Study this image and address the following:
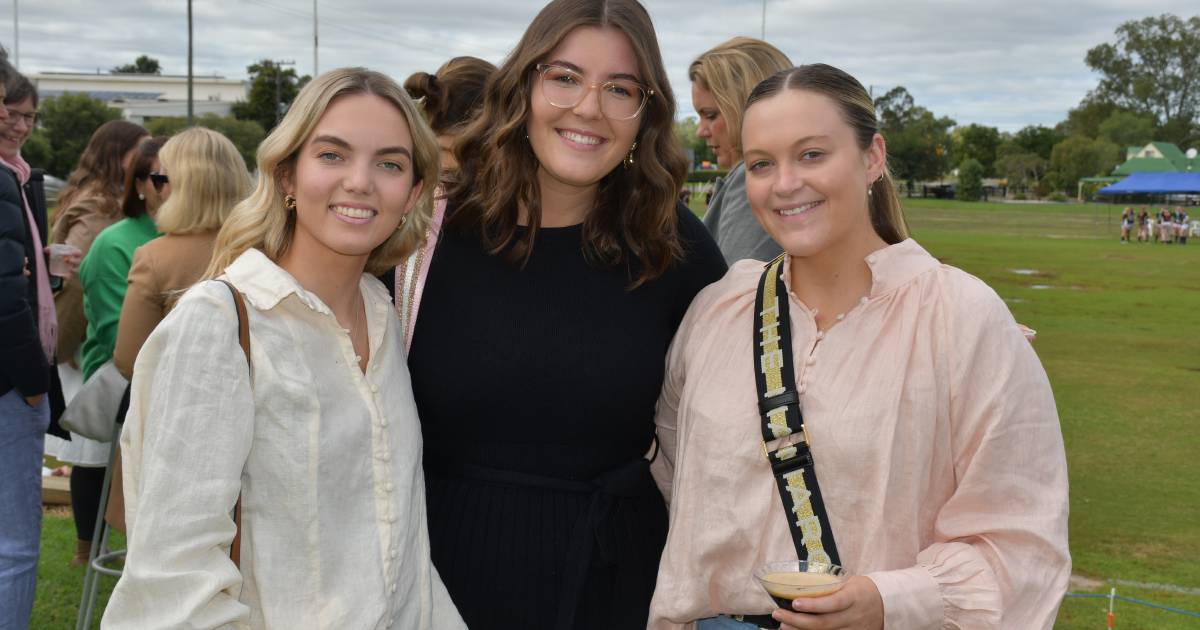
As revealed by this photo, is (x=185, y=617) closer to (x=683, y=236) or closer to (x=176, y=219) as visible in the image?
(x=683, y=236)

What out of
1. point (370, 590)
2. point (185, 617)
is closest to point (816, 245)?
point (370, 590)

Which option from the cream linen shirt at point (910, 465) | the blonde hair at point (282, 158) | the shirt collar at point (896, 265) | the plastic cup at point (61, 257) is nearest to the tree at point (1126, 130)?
the plastic cup at point (61, 257)

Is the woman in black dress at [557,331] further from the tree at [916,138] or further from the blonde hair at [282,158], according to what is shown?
the tree at [916,138]

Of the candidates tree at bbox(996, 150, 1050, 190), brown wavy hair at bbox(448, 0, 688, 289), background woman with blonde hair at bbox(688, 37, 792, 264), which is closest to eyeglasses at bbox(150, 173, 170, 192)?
background woman with blonde hair at bbox(688, 37, 792, 264)

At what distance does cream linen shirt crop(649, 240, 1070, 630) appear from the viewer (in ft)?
7.79

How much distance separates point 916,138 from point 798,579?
113m

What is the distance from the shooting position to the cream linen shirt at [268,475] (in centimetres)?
208

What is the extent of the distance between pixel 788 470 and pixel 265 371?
1.20 m

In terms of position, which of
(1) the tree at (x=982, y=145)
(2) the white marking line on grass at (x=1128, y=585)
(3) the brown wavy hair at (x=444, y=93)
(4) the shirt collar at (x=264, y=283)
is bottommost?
(2) the white marking line on grass at (x=1128, y=585)

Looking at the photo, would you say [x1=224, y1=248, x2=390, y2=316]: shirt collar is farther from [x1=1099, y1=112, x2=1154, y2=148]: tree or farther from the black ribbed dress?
[x1=1099, y1=112, x2=1154, y2=148]: tree

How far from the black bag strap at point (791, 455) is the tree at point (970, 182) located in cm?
10130

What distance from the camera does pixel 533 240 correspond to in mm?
3135

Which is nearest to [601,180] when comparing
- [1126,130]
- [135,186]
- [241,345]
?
[241,345]

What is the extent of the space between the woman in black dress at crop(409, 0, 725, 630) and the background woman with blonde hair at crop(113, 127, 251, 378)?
270cm
